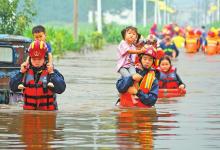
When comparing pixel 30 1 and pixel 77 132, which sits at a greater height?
pixel 30 1

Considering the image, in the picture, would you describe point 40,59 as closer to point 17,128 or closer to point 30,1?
point 17,128

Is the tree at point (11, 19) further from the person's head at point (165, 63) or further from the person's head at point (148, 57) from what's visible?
the person's head at point (148, 57)

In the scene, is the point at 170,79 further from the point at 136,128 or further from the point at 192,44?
the point at 192,44

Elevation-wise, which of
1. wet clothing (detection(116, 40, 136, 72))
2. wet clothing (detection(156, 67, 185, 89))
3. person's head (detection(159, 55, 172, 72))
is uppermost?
wet clothing (detection(116, 40, 136, 72))

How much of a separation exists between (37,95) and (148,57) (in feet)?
6.84

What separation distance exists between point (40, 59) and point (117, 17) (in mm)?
150267

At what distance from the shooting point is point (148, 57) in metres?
17.1

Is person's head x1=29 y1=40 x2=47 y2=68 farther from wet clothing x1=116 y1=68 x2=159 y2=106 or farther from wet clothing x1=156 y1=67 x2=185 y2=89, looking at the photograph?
wet clothing x1=156 y1=67 x2=185 y2=89

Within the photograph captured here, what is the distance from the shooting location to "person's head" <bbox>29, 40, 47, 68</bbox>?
15703mm

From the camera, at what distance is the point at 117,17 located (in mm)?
165875

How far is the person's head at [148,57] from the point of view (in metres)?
17.0

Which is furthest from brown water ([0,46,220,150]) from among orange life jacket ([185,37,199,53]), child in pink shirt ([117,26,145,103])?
orange life jacket ([185,37,199,53])

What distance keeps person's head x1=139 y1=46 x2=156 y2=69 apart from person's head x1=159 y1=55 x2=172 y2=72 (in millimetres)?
4913

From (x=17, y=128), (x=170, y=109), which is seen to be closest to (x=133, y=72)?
(x=170, y=109)
